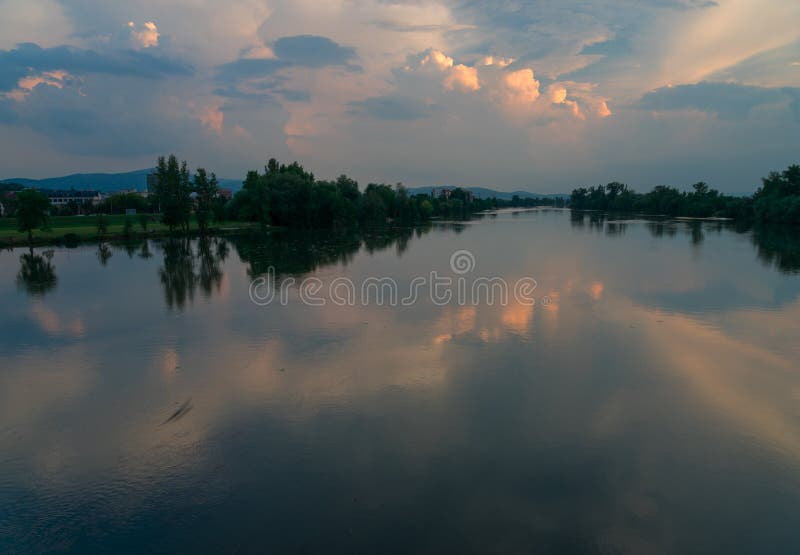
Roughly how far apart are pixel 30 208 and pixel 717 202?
372ft

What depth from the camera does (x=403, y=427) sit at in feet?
27.7

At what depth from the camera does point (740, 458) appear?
7477 millimetres

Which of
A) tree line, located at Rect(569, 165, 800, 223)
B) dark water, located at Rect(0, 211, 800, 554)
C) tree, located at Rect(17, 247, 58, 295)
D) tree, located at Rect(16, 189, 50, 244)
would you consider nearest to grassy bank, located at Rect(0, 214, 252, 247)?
tree, located at Rect(16, 189, 50, 244)

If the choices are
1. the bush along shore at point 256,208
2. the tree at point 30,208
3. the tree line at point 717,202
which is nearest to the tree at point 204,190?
the bush along shore at point 256,208

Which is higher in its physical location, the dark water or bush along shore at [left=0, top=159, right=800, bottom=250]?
bush along shore at [left=0, top=159, right=800, bottom=250]

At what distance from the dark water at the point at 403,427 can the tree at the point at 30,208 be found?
22.9 metres

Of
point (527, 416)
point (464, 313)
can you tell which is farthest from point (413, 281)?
point (527, 416)

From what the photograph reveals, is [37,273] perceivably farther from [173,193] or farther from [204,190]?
[204,190]

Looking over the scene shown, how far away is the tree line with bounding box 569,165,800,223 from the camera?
68.4m

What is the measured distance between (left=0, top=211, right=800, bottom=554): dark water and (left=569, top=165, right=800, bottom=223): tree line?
65.2 m

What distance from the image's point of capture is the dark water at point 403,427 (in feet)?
19.5

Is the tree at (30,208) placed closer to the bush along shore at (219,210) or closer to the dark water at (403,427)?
the bush along shore at (219,210)

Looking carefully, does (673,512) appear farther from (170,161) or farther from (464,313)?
(170,161)

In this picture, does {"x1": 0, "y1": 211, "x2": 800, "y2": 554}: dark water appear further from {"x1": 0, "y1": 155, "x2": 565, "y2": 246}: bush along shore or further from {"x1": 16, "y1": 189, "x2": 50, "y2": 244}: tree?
{"x1": 0, "y1": 155, "x2": 565, "y2": 246}: bush along shore
